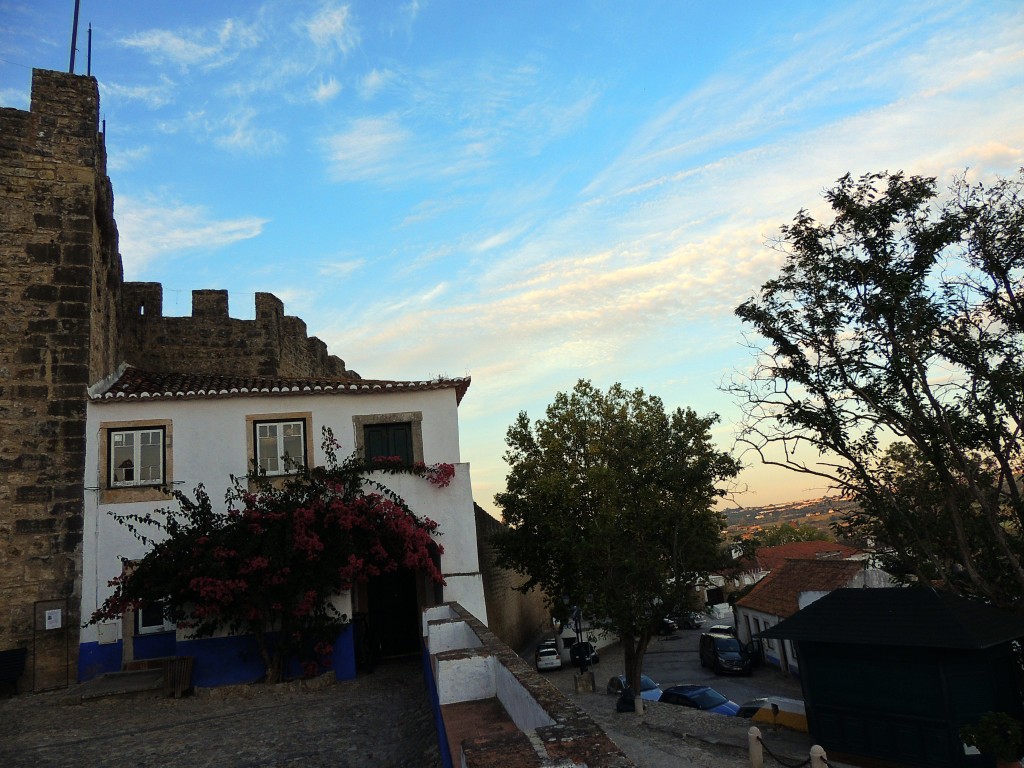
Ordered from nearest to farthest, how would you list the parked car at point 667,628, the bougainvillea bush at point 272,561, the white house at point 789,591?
the bougainvillea bush at point 272,561 → the white house at point 789,591 → the parked car at point 667,628

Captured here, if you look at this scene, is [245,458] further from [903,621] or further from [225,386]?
[903,621]

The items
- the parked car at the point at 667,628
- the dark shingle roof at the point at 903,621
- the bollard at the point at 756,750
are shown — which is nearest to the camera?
the dark shingle roof at the point at 903,621

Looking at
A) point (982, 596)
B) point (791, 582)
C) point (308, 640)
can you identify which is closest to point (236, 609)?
point (308, 640)

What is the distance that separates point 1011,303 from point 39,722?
19.3 meters

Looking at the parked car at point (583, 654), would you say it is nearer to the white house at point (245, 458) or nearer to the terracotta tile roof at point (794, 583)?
the terracotta tile roof at point (794, 583)

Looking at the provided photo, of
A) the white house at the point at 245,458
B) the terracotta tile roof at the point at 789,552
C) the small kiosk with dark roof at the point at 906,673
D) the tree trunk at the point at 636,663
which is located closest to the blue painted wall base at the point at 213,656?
the white house at the point at 245,458

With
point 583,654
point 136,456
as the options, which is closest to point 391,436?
point 136,456

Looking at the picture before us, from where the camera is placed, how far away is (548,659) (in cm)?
2962

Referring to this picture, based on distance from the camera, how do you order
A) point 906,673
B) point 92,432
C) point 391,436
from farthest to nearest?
point 391,436 < point 92,432 < point 906,673

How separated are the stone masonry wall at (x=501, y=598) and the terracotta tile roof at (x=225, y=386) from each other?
21.2 ft

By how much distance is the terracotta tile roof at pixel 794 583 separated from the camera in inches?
1057

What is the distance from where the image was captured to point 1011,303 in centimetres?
1384

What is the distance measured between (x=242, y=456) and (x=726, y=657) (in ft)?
75.3

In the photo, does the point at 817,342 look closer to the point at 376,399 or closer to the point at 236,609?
the point at 376,399
